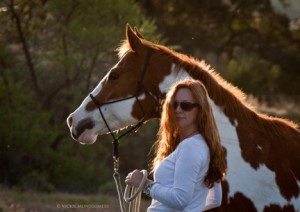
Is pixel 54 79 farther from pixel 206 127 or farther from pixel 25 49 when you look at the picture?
pixel 206 127

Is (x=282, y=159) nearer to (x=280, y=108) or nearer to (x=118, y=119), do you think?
(x=118, y=119)

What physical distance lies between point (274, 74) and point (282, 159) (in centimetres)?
2064

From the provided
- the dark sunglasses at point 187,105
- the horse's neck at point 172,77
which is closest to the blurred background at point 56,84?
the horse's neck at point 172,77

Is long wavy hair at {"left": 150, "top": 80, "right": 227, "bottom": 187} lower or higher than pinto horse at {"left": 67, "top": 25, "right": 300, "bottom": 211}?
higher

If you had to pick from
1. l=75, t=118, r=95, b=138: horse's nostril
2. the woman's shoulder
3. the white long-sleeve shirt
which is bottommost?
l=75, t=118, r=95, b=138: horse's nostril

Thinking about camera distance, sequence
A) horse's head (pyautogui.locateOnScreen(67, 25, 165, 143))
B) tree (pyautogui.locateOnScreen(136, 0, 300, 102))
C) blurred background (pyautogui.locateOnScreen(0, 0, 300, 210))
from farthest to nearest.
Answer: tree (pyautogui.locateOnScreen(136, 0, 300, 102))
blurred background (pyautogui.locateOnScreen(0, 0, 300, 210))
horse's head (pyautogui.locateOnScreen(67, 25, 165, 143))

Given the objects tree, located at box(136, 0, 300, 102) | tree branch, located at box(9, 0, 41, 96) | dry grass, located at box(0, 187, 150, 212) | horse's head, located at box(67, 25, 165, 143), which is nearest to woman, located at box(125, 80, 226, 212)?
horse's head, located at box(67, 25, 165, 143)

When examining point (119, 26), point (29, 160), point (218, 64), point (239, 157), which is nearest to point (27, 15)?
point (119, 26)

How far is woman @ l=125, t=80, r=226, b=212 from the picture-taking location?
155 inches

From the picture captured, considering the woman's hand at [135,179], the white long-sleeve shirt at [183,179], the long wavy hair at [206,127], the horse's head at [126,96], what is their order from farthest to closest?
the horse's head at [126,96], the woman's hand at [135,179], the long wavy hair at [206,127], the white long-sleeve shirt at [183,179]

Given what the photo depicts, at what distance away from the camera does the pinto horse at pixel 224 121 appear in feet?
18.1

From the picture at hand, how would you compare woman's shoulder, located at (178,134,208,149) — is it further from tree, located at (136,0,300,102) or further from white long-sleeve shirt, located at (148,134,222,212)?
tree, located at (136,0,300,102)

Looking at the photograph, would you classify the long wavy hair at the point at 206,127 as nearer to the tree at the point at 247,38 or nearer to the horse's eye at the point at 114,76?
the horse's eye at the point at 114,76

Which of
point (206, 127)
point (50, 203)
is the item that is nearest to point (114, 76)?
point (206, 127)
